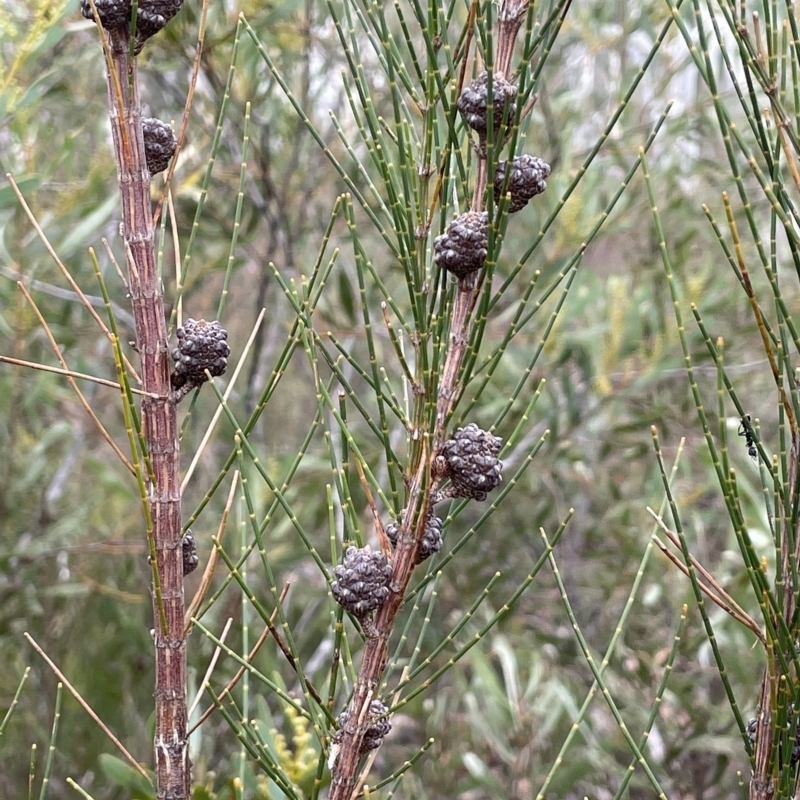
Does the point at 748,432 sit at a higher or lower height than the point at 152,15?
lower

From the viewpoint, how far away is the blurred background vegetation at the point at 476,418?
1630mm

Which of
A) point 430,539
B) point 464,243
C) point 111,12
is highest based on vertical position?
point 111,12

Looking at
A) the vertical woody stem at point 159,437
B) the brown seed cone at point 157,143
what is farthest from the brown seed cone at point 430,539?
the brown seed cone at point 157,143

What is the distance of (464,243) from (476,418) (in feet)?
4.47

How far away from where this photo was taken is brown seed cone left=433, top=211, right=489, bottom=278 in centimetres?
47

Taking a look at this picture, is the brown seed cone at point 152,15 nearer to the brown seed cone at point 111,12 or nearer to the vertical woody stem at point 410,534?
the brown seed cone at point 111,12

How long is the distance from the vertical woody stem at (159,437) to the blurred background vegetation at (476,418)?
39.3 inches

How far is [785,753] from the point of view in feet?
1.47

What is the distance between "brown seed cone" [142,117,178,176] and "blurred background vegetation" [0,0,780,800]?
0.97 m

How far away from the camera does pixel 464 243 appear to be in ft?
1.53

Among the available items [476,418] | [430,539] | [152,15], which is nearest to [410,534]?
[430,539]

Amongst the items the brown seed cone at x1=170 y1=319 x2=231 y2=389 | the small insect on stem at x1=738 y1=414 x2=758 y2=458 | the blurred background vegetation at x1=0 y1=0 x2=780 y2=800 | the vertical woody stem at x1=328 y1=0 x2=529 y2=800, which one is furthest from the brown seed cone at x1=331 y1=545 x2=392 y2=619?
the blurred background vegetation at x1=0 y1=0 x2=780 y2=800

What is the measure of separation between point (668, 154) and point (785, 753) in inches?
78.4

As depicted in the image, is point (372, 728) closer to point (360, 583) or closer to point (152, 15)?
point (360, 583)
